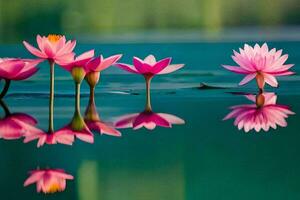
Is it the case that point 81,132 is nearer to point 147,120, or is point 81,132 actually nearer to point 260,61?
point 147,120

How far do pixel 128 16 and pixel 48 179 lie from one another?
1.59m

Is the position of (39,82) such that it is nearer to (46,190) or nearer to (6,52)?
(6,52)

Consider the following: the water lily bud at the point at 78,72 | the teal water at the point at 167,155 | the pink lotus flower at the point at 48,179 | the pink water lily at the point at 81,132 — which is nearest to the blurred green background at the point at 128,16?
the teal water at the point at 167,155

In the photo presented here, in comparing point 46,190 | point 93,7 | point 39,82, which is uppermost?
point 93,7

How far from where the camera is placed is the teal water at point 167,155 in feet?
2.25

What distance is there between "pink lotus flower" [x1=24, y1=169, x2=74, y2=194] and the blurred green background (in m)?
1.50

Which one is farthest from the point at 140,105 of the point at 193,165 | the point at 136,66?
the point at 193,165

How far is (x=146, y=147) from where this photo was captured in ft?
2.98

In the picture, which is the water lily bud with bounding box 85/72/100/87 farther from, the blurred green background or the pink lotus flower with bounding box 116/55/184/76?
the blurred green background

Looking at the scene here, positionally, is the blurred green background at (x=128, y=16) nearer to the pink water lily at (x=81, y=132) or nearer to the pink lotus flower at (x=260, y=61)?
the pink lotus flower at (x=260, y=61)

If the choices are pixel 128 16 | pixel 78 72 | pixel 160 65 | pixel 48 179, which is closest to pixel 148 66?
pixel 160 65

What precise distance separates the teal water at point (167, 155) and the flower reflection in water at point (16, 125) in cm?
2

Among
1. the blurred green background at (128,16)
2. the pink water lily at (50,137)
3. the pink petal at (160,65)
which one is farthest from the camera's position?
the blurred green background at (128,16)

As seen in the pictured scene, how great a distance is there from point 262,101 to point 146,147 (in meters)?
0.52
